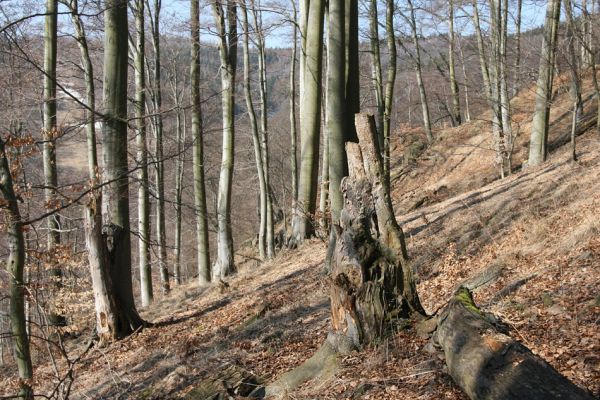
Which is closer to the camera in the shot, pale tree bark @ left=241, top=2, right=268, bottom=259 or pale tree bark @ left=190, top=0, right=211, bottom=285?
pale tree bark @ left=190, top=0, right=211, bottom=285

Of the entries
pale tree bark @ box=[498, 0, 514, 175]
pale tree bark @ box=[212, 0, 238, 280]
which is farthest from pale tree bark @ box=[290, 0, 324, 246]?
pale tree bark @ box=[498, 0, 514, 175]

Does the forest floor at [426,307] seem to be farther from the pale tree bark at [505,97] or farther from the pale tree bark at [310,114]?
the pale tree bark at [505,97]

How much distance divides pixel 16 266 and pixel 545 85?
12.1 metres

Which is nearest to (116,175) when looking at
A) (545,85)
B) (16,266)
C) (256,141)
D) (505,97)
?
(16,266)

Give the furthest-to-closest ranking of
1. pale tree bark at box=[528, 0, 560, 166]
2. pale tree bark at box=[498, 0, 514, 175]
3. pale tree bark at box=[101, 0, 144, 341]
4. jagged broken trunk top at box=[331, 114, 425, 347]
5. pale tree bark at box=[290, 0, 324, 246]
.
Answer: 1. pale tree bark at box=[498, 0, 514, 175]
2. pale tree bark at box=[290, 0, 324, 246]
3. pale tree bark at box=[528, 0, 560, 166]
4. pale tree bark at box=[101, 0, 144, 341]
5. jagged broken trunk top at box=[331, 114, 425, 347]

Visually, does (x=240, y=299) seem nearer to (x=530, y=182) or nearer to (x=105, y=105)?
(x=105, y=105)

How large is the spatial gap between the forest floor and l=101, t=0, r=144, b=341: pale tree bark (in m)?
0.54

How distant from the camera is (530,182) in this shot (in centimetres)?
1134

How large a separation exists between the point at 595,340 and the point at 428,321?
4.13ft

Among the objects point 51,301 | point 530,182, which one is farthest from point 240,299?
point 530,182

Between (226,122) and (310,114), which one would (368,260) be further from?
(226,122)

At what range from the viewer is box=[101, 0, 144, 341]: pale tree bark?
9.00 m

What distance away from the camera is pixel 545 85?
13648mm

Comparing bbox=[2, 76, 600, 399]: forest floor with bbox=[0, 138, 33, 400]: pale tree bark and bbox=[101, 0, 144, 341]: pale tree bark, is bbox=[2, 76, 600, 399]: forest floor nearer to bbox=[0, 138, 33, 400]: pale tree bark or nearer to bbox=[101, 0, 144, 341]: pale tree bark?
bbox=[101, 0, 144, 341]: pale tree bark
